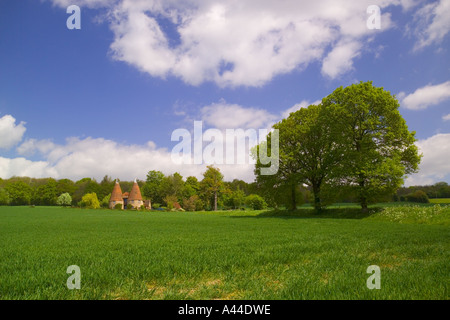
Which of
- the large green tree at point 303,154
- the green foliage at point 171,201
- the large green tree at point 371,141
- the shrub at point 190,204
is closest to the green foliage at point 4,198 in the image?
the green foliage at point 171,201

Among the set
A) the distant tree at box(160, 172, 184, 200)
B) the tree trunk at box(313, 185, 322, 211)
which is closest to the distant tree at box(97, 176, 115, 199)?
the distant tree at box(160, 172, 184, 200)

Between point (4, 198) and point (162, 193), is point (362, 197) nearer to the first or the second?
point (162, 193)

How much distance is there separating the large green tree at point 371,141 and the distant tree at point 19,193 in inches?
5094

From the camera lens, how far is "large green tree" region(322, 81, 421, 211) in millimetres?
28562

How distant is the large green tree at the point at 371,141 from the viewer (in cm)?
2856

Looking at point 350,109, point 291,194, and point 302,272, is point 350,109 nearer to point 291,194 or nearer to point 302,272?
point 291,194

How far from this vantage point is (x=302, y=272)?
21.1 ft

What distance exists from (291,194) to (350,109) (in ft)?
50.9

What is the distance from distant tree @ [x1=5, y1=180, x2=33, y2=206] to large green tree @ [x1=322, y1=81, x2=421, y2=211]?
129394 millimetres

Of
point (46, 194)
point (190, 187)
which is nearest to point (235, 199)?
point (190, 187)

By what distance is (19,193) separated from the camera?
11100cm

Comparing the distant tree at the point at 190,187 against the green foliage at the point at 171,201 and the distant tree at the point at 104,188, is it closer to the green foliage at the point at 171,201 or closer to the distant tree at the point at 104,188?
the green foliage at the point at 171,201

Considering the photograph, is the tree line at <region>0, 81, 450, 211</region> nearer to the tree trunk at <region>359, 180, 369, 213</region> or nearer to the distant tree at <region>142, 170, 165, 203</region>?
the tree trunk at <region>359, 180, 369, 213</region>

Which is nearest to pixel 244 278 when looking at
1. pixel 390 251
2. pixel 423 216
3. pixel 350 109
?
pixel 390 251
